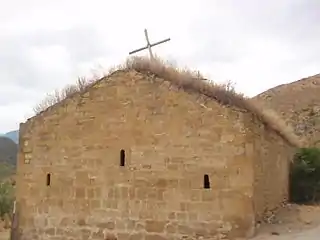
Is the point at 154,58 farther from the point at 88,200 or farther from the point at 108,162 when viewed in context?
the point at 88,200

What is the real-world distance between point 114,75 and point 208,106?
2.27m

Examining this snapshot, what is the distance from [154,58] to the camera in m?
11.6

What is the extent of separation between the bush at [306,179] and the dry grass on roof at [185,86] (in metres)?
2.50

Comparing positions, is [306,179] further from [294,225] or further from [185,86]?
[185,86]

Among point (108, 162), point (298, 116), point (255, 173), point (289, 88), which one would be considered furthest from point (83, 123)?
point (289, 88)

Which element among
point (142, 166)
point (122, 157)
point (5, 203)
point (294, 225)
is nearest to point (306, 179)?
point (294, 225)

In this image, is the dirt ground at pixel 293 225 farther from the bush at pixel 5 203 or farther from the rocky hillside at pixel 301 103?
the rocky hillside at pixel 301 103

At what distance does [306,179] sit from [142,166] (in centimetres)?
584

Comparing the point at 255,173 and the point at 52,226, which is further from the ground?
the point at 255,173

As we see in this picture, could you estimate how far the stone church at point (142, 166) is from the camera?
31.9 feet

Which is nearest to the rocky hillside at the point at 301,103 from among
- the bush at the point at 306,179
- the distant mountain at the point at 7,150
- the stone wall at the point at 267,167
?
the bush at the point at 306,179

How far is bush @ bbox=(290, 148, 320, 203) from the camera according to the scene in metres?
13.9

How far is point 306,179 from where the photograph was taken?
1398 cm

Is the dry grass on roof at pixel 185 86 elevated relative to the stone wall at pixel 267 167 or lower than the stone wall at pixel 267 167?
elevated
